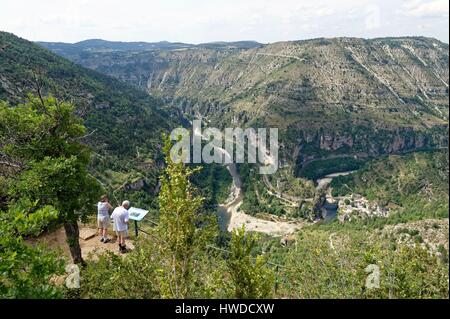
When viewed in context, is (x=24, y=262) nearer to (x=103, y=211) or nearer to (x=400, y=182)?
(x=103, y=211)

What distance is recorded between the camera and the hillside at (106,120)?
7848 cm

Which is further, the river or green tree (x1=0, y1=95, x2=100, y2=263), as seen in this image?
the river

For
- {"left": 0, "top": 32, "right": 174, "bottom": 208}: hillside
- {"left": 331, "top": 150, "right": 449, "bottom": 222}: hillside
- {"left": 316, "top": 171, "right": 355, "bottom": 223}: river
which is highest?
{"left": 0, "top": 32, "right": 174, "bottom": 208}: hillside

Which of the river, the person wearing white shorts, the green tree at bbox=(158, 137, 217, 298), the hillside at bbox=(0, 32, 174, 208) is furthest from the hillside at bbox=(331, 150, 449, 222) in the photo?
the green tree at bbox=(158, 137, 217, 298)

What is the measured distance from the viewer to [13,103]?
69875 mm

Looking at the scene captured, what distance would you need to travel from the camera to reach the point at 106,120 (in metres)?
114

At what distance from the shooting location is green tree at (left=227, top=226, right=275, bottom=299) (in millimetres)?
7914

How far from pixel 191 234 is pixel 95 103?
119 metres

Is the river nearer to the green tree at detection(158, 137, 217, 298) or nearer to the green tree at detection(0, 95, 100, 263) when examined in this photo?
the green tree at detection(0, 95, 100, 263)

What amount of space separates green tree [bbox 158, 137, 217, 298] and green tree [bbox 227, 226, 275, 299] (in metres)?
0.90

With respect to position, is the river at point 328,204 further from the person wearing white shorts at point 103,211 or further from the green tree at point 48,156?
the green tree at point 48,156

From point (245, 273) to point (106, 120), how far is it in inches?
4446

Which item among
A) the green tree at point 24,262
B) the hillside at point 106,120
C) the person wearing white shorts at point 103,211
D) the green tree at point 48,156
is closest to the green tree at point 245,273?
the green tree at point 24,262

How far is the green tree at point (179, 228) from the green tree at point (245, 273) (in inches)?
35.3
